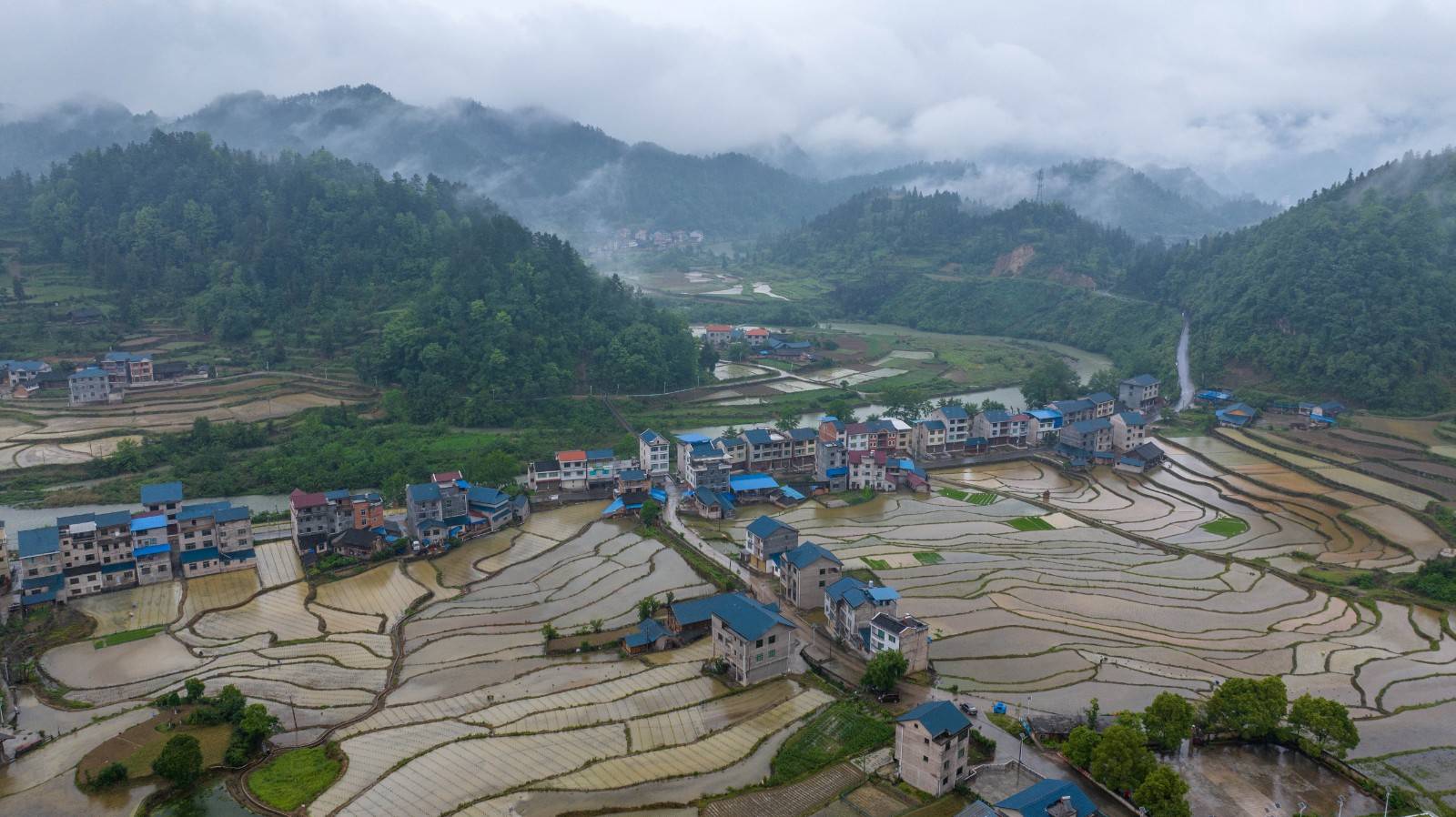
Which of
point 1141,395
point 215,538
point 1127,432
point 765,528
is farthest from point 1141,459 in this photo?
point 215,538

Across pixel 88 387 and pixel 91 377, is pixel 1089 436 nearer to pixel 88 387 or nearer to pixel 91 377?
pixel 91 377

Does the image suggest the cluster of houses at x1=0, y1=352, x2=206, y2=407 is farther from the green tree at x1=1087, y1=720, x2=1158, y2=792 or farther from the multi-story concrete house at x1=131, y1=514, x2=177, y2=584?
the green tree at x1=1087, y1=720, x2=1158, y2=792

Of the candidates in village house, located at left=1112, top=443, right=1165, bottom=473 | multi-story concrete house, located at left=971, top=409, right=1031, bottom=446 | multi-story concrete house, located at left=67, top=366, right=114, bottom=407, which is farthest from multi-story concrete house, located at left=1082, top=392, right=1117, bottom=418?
multi-story concrete house, located at left=67, top=366, right=114, bottom=407

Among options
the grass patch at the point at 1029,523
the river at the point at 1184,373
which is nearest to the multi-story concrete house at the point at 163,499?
the grass patch at the point at 1029,523

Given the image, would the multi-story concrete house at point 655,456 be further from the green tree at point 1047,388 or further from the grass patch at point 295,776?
the green tree at point 1047,388

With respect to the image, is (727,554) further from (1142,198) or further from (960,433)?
(1142,198)
